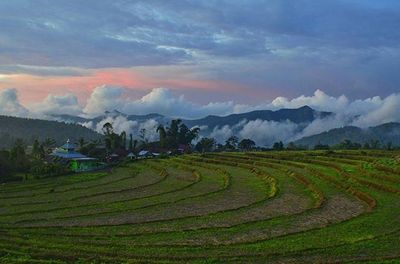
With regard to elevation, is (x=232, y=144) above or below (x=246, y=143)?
below

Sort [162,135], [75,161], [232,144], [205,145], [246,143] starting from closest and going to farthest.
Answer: [75,161] < [205,145] < [162,135] < [246,143] < [232,144]

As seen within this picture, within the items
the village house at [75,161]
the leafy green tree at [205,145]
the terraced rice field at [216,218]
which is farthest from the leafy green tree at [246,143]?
the terraced rice field at [216,218]

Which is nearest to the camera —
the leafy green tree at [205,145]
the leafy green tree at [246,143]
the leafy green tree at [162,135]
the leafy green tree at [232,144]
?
the leafy green tree at [162,135]

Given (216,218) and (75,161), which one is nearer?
(216,218)

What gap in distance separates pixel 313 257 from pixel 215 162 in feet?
148

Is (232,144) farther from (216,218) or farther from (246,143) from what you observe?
(216,218)

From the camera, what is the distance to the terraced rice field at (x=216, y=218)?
53.8ft

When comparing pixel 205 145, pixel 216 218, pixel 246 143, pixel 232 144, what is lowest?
pixel 216 218

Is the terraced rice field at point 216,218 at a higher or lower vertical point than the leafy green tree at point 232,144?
lower

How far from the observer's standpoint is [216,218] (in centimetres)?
2448

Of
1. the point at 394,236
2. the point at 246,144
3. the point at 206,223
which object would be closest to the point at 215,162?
the point at 206,223

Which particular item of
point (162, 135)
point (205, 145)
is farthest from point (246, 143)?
point (162, 135)

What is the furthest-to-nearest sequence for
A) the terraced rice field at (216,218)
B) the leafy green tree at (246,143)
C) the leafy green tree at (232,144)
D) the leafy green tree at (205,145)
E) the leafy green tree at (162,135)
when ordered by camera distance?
the leafy green tree at (232,144) → the leafy green tree at (246,143) → the leafy green tree at (205,145) → the leafy green tree at (162,135) → the terraced rice field at (216,218)

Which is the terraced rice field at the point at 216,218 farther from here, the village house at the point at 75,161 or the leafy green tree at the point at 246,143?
the leafy green tree at the point at 246,143
